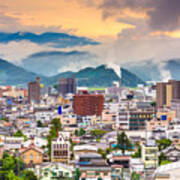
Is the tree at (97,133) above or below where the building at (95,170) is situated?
above

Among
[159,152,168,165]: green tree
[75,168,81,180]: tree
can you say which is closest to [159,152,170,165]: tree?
[159,152,168,165]: green tree

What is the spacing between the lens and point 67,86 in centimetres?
4178

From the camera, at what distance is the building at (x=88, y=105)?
22.2 m

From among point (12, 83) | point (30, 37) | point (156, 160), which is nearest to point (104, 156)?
point (156, 160)

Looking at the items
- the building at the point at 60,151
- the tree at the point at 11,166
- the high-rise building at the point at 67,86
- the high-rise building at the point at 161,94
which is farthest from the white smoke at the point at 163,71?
the tree at the point at 11,166

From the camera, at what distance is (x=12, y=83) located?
67.3 metres

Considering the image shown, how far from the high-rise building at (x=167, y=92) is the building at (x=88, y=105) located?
5.60 m

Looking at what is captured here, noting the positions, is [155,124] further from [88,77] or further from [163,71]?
[88,77]

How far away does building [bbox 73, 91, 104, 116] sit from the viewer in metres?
22.2

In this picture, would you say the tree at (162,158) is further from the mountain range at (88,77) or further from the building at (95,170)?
the mountain range at (88,77)

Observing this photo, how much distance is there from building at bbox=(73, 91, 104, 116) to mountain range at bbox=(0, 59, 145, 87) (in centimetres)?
3684

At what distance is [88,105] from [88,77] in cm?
4076

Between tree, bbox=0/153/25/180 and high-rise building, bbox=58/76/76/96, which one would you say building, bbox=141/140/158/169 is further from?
high-rise building, bbox=58/76/76/96

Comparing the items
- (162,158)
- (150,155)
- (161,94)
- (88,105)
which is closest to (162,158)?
(162,158)
